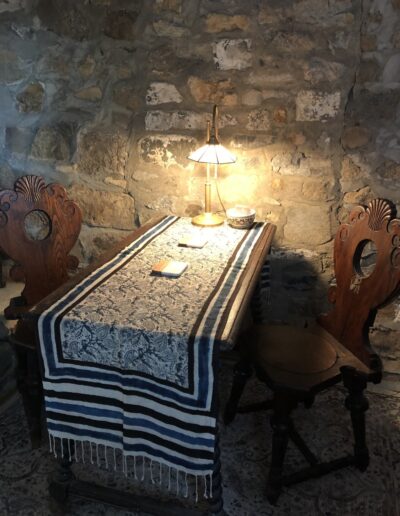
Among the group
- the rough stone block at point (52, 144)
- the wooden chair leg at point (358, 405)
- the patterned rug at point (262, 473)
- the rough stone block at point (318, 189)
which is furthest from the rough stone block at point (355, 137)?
the rough stone block at point (52, 144)

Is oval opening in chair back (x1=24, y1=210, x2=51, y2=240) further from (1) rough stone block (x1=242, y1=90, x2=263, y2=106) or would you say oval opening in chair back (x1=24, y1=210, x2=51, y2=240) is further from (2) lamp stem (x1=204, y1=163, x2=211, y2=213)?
(1) rough stone block (x1=242, y1=90, x2=263, y2=106)

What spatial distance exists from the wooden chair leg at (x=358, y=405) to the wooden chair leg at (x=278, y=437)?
244mm

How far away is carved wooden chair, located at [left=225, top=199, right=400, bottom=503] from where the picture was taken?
5.56 feet

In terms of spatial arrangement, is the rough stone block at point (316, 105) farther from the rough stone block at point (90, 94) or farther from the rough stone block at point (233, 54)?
the rough stone block at point (90, 94)

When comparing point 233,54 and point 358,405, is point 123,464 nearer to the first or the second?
point 358,405

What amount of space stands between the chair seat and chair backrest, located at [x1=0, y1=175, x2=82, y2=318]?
916 mm

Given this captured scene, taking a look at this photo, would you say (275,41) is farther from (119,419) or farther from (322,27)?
(119,419)

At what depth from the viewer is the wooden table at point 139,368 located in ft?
4.50

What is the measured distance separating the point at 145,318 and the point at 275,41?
1.49 meters

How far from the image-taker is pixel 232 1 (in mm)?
2201

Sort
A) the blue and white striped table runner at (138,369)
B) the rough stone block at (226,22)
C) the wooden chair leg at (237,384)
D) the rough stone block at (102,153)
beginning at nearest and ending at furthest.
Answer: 1. the blue and white striped table runner at (138,369)
2. the wooden chair leg at (237,384)
3. the rough stone block at (226,22)
4. the rough stone block at (102,153)

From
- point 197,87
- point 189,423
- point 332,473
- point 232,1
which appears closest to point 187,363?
point 189,423

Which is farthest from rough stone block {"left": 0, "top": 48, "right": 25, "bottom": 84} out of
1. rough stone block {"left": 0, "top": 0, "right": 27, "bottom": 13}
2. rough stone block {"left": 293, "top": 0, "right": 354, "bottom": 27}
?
rough stone block {"left": 293, "top": 0, "right": 354, "bottom": 27}

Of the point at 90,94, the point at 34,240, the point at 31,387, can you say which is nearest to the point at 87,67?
the point at 90,94
